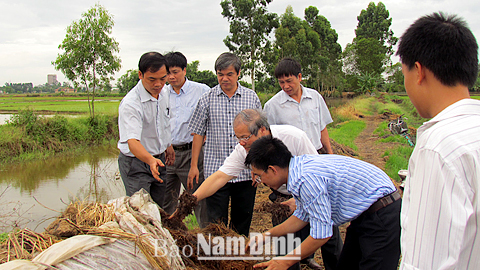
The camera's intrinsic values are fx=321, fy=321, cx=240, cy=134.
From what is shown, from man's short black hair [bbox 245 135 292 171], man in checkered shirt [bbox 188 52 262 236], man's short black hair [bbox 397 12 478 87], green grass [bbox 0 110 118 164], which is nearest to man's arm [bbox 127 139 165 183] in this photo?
man in checkered shirt [bbox 188 52 262 236]

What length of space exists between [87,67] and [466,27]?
13.0 meters

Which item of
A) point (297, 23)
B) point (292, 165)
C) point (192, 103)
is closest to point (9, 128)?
point (192, 103)

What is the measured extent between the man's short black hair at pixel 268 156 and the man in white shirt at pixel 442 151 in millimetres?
940

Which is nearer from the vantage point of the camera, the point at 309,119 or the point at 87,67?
the point at 309,119

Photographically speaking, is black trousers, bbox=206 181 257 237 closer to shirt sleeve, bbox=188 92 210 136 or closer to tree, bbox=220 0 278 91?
shirt sleeve, bbox=188 92 210 136

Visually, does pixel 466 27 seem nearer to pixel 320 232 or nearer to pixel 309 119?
pixel 320 232

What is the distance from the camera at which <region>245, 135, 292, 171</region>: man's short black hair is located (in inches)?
76.9

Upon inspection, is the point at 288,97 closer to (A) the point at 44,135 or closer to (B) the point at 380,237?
(B) the point at 380,237

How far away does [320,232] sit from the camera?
1.83 meters

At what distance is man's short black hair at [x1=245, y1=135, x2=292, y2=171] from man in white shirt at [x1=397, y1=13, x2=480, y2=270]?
940 mm

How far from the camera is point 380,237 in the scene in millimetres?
1992

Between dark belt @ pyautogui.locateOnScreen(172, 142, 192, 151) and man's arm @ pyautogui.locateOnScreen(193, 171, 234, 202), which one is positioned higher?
dark belt @ pyautogui.locateOnScreen(172, 142, 192, 151)

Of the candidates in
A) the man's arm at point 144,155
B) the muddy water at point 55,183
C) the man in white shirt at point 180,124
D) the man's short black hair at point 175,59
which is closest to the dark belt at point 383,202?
the man's arm at point 144,155

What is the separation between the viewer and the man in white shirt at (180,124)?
3861mm
